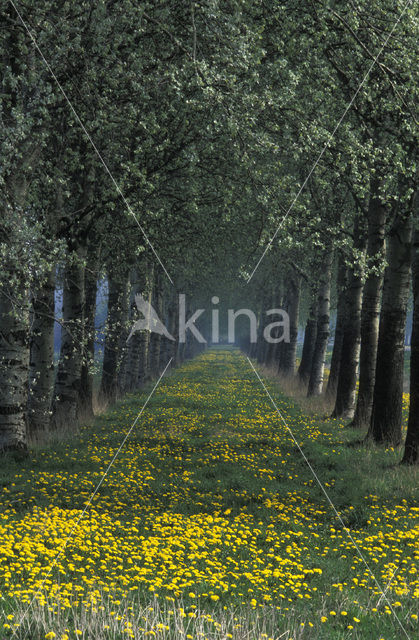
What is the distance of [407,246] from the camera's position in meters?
13.8

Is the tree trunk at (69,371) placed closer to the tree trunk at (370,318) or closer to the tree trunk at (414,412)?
the tree trunk at (370,318)

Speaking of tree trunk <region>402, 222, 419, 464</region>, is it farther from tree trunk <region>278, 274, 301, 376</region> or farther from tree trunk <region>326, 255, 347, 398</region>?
tree trunk <region>278, 274, 301, 376</region>

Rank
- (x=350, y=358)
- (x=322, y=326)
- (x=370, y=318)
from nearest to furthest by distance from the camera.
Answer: (x=370, y=318) → (x=350, y=358) → (x=322, y=326)

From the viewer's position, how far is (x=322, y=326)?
2397 cm


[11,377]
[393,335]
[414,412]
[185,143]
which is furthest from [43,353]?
[414,412]

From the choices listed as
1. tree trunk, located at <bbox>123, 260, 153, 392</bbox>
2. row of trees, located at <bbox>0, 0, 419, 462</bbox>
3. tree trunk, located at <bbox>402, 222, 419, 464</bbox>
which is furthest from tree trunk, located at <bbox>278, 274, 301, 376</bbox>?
tree trunk, located at <bbox>402, 222, 419, 464</bbox>

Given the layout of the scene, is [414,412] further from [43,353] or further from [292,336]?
[292,336]

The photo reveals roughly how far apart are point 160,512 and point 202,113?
30.8 ft

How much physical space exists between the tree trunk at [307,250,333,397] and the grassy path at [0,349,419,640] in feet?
26.2

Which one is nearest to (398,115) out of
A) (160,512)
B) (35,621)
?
(160,512)

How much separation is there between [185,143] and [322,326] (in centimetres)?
1173

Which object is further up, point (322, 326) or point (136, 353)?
point (322, 326)

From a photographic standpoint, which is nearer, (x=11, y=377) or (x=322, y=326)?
(x=11, y=377)

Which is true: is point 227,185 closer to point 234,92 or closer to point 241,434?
point 234,92
